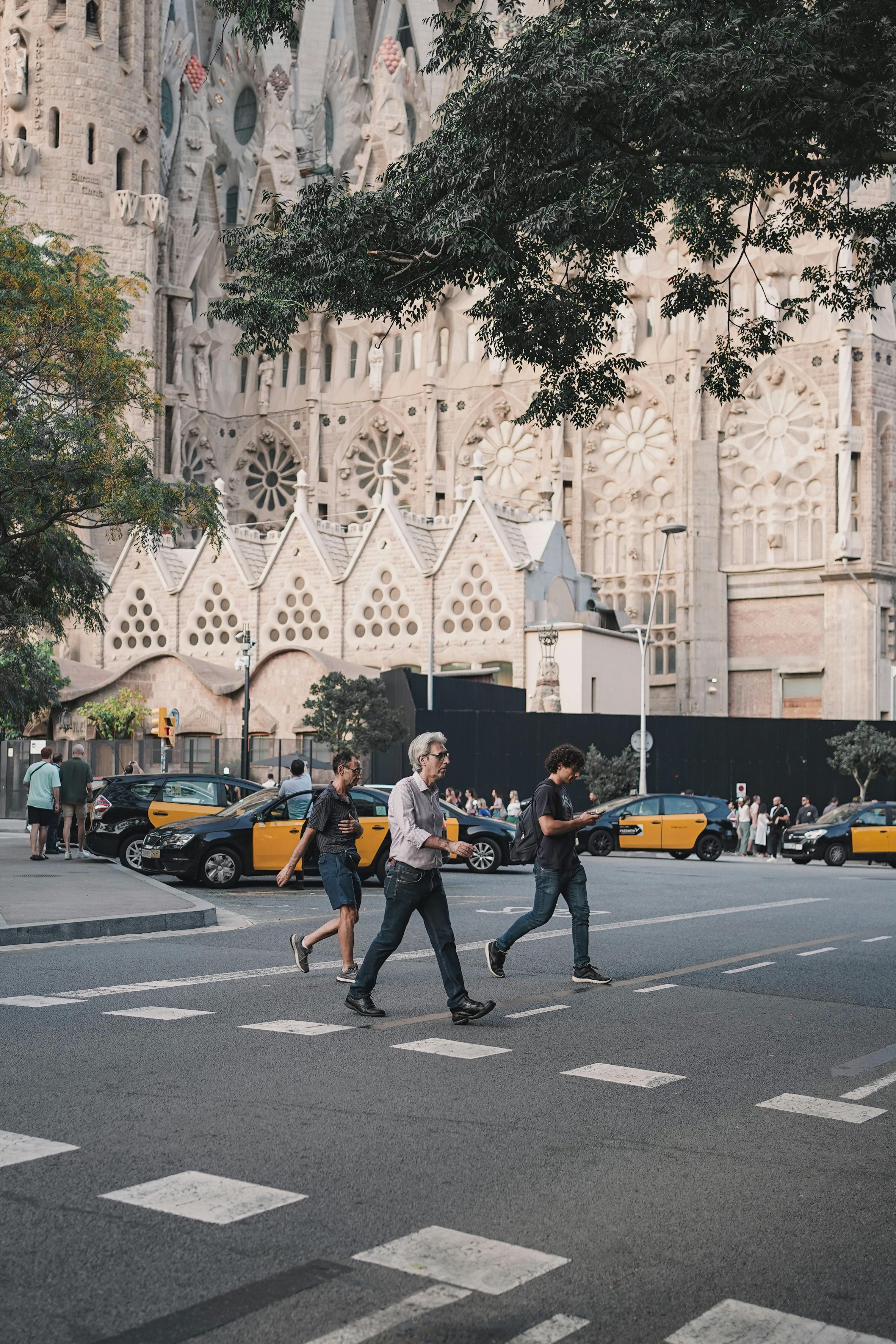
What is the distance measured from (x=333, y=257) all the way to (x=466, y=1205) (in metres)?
7.89

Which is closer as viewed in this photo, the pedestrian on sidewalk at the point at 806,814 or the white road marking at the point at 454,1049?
the white road marking at the point at 454,1049

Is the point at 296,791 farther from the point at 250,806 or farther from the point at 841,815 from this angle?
the point at 841,815

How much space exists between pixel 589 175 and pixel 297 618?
158 ft

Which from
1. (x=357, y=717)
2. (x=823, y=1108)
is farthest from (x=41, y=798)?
(x=357, y=717)

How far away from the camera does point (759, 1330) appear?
12.2 ft

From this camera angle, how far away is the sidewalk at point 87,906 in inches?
504

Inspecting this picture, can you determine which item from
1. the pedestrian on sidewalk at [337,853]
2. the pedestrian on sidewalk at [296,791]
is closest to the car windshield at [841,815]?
the pedestrian on sidewalk at [296,791]

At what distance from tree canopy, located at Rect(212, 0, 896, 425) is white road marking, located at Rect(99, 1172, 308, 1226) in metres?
6.83

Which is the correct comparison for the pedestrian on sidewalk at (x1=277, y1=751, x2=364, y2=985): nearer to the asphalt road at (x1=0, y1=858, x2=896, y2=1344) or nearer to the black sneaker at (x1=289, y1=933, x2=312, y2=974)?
the black sneaker at (x1=289, y1=933, x2=312, y2=974)

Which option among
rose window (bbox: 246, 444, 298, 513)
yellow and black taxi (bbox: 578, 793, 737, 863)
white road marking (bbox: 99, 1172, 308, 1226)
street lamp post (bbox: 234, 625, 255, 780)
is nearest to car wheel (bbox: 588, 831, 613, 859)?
yellow and black taxi (bbox: 578, 793, 737, 863)

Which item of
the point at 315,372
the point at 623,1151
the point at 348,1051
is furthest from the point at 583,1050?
the point at 315,372

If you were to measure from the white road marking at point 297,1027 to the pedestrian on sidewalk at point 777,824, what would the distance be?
2533 centimetres

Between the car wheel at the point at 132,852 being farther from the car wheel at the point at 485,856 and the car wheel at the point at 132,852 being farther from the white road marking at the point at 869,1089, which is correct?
the white road marking at the point at 869,1089

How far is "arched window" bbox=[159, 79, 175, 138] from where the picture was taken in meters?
68.3
